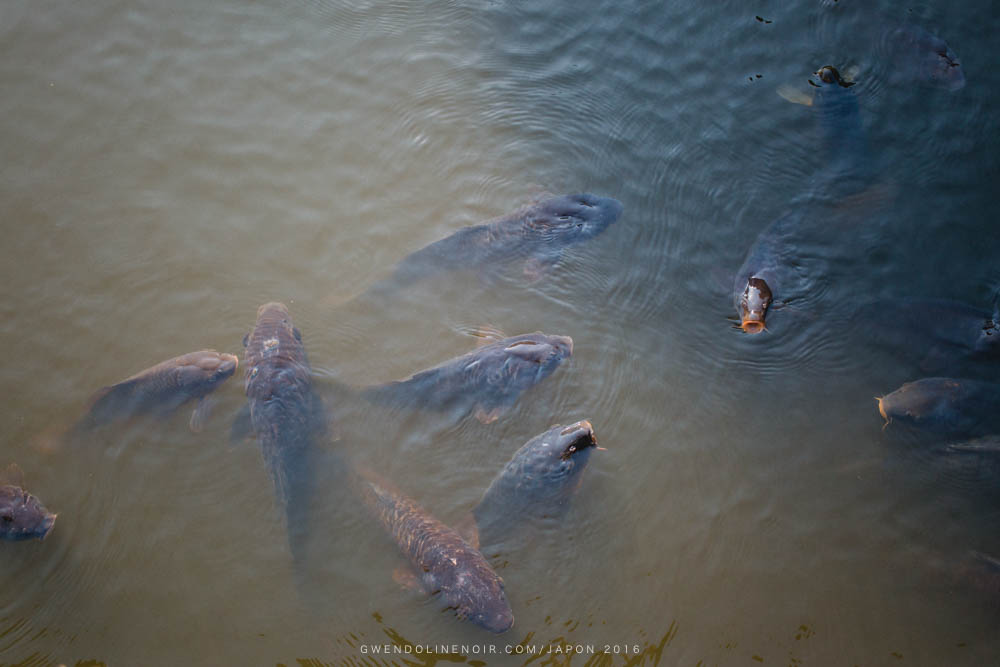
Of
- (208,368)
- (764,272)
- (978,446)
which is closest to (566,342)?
(764,272)

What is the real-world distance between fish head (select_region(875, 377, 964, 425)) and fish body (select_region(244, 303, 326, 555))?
370 centimetres

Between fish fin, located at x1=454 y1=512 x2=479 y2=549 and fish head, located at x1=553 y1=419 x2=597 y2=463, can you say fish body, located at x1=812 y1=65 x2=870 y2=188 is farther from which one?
fish fin, located at x1=454 y1=512 x2=479 y2=549

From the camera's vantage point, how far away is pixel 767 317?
4.68 metres

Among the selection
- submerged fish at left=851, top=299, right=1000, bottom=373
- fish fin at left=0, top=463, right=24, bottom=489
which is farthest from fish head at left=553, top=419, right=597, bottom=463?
fish fin at left=0, top=463, right=24, bottom=489

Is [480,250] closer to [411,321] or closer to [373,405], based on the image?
[411,321]

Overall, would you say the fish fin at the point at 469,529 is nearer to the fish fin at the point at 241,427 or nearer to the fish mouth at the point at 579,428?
the fish mouth at the point at 579,428

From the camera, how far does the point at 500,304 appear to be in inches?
190

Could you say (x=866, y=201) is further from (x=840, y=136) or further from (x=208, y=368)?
(x=208, y=368)

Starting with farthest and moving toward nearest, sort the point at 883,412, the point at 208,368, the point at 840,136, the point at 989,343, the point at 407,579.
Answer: the point at 840,136
the point at 989,343
the point at 208,368
the point at 883,412
the point at 407,579

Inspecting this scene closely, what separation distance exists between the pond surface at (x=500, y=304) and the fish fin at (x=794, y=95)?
6 cm

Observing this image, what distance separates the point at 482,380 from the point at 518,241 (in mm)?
1207

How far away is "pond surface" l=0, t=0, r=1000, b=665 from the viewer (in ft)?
12.2

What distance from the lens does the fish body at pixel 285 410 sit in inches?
159

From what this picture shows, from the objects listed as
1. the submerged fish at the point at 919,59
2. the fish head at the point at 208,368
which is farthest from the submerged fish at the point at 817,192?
the fish head at the point at 208,368
